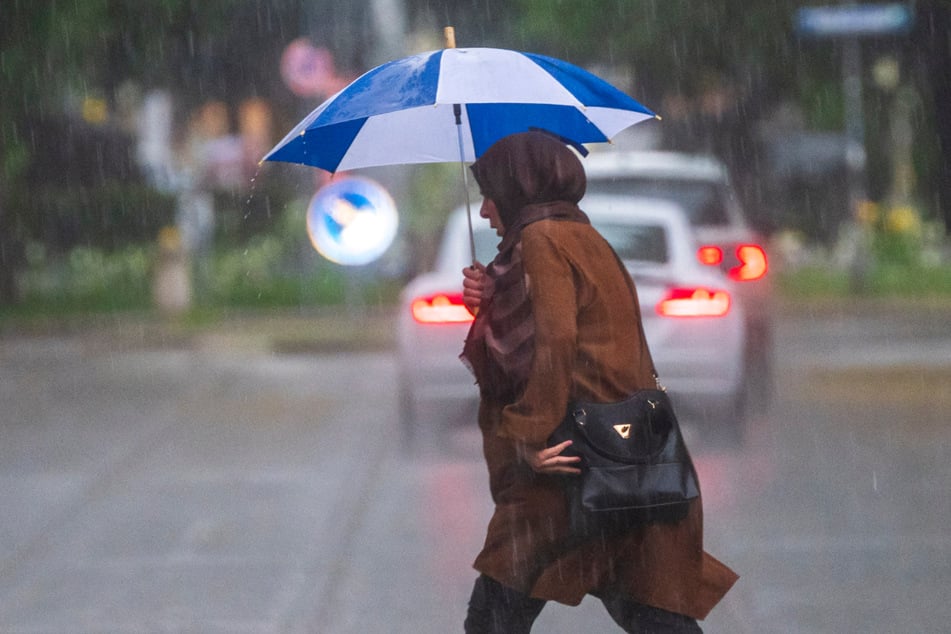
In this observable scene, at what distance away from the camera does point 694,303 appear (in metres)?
9.44

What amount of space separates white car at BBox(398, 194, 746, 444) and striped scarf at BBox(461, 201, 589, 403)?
529 cm

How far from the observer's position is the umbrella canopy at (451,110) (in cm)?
420

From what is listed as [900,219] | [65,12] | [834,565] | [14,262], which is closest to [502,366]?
[834,565]

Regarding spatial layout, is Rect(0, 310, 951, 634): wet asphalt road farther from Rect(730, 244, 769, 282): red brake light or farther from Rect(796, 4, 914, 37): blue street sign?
Rect(796, 4, 914, 37): blue street sign

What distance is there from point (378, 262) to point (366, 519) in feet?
56.4

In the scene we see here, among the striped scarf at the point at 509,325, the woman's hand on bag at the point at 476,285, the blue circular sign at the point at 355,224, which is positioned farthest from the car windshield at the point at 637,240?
the blue circular sign at the point at 355,224

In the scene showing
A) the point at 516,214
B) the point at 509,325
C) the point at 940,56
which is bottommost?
the point at 509,325

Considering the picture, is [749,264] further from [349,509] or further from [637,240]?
[349,509]

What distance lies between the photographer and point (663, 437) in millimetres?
3904

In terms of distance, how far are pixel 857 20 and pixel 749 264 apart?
7972mm

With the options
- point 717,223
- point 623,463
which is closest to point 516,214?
point 623,463

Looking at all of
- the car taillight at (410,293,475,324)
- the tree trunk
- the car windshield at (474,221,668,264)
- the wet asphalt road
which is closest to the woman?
the wet asphalt road

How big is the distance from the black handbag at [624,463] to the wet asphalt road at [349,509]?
6.19ft

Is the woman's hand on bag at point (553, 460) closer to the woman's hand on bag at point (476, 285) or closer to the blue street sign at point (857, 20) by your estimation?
the woman's hand on bag at point (476, 285)
